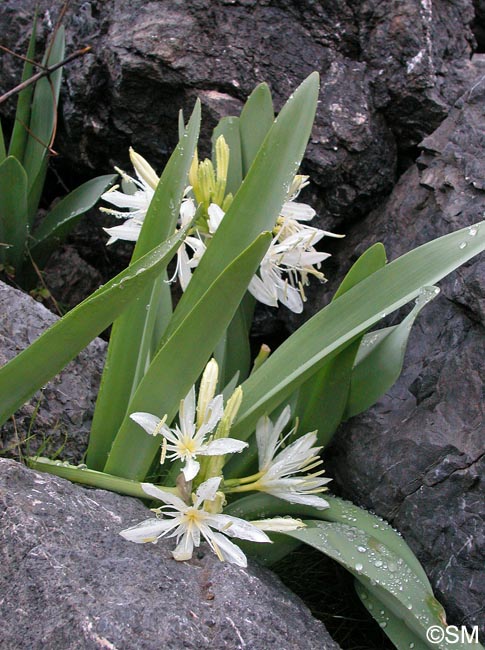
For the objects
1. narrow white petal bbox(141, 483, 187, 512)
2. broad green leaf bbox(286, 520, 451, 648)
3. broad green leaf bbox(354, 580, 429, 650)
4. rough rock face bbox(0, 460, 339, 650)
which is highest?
broad green leaf bbox(286, 520, 451, 648)

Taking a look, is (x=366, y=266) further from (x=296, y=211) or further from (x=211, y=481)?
(x=211, y=481)

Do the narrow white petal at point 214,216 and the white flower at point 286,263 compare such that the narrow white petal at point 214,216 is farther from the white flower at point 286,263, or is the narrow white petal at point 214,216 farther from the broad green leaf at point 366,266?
the broad green leaf at point 366,266

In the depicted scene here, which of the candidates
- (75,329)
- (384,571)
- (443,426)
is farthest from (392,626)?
(75,329)

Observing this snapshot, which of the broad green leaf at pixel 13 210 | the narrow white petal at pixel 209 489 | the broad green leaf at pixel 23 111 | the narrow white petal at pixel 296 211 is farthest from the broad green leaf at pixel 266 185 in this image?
the broad green leaf at pixel 23 111

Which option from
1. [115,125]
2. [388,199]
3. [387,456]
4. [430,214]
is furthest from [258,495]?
[115,125]

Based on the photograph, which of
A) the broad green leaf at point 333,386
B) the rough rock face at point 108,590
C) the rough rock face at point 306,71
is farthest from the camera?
the rough rock face at point 306,71

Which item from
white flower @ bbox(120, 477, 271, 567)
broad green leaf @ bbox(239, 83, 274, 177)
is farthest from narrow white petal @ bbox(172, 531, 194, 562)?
broad green leaf @ bbox(239, 83, 274, 177)

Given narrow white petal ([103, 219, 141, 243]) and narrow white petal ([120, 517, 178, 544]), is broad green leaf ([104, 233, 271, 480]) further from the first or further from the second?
narrow white petal ([103, 219, 141, 243])
